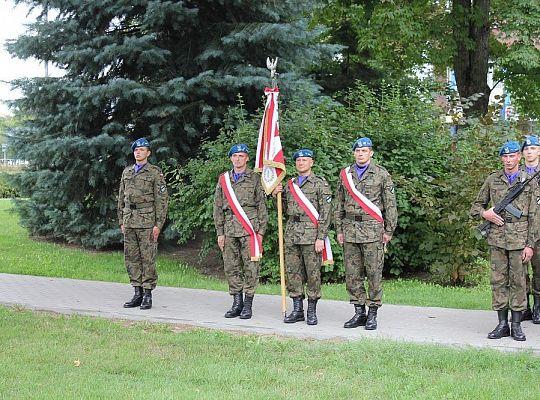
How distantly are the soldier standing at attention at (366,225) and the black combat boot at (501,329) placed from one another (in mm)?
1243

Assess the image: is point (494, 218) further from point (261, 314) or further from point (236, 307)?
point (236, 307)

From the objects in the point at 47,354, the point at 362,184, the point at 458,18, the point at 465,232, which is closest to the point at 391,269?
the point at 465,232

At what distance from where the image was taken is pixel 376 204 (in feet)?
25.9

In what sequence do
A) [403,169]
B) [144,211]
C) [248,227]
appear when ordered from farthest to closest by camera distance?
[403,169], [144,211], [248,227]

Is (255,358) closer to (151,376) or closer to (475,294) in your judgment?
(151,376)

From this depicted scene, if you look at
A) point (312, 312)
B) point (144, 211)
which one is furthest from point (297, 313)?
point (144, 211)

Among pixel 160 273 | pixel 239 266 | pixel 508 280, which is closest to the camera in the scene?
pixel 508 280

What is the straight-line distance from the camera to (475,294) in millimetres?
10398

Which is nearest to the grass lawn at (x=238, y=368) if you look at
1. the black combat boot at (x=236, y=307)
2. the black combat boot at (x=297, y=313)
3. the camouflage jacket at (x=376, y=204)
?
the black combat boot at (x=297, y=313)

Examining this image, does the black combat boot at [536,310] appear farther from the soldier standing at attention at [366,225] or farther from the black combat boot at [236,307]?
the black combat boot at [236,307]

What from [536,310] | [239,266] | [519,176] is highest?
[519,176]

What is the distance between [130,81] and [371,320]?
24.5ft

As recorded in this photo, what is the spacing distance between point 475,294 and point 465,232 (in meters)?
1.15

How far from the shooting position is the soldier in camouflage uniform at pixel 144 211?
355 inches
